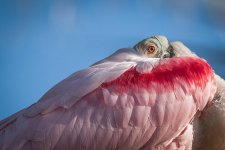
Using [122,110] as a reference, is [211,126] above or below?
below

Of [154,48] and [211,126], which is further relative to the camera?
[154,48]

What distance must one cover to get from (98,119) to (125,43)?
2.09 feet

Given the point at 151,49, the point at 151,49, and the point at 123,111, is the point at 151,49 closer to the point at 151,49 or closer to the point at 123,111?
the point at 151,49

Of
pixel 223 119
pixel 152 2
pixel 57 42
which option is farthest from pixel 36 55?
pixel 223 119

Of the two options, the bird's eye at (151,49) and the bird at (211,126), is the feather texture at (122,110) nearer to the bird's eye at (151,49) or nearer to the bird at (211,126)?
the bird at (211,126)

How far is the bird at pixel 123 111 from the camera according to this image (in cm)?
77

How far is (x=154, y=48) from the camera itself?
0.97 metres

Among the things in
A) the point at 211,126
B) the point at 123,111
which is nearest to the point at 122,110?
the point at 123,111

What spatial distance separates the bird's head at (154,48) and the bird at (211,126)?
0.62ft

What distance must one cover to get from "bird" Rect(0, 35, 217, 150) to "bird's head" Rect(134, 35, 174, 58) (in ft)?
0.45

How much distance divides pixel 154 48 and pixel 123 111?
255 millimetres

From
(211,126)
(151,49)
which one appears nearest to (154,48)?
(151,49)

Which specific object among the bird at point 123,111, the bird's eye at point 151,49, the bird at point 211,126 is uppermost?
the bird's eye at point 151,49

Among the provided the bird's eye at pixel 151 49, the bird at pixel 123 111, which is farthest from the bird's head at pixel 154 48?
the bird at pixel 123 111
